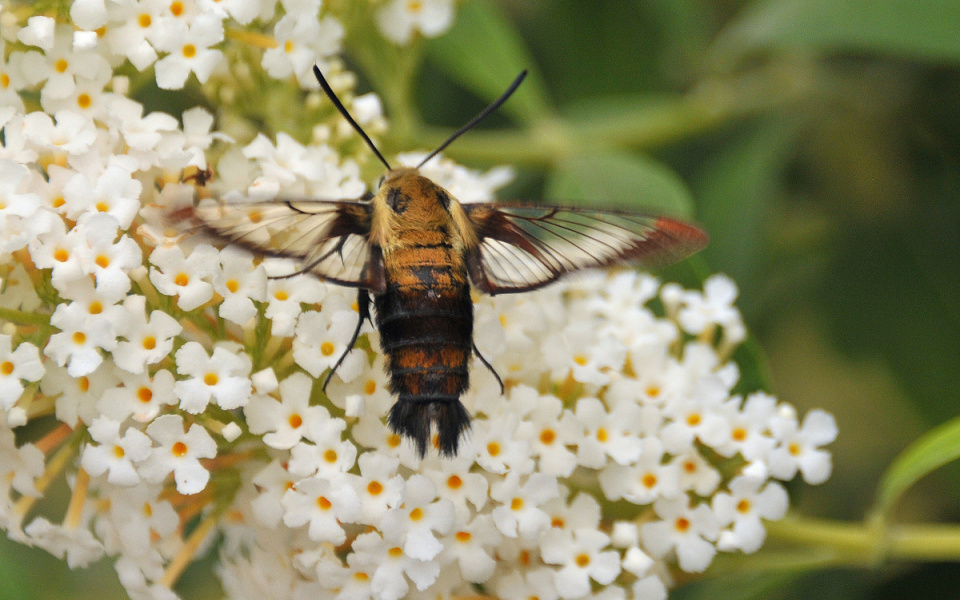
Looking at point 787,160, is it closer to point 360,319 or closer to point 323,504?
point 360,319

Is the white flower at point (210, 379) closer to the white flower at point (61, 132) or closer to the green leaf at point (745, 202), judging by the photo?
the white flower at point (61, 132)

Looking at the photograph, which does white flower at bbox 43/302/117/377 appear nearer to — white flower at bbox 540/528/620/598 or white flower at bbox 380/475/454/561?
white flower at bbox 380/475/454/561

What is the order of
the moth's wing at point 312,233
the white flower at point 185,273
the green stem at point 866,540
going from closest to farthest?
the moth's wing at point 312,233 → the white flower at point 185,273 → the green stem at point 866,540

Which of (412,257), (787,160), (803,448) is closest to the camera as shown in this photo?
(412,257)

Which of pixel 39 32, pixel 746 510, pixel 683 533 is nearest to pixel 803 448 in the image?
pixel 746 510

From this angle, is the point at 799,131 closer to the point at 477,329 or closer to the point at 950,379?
the point at 950,379

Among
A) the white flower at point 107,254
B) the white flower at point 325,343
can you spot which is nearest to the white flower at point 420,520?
the white flower at point 325,343
